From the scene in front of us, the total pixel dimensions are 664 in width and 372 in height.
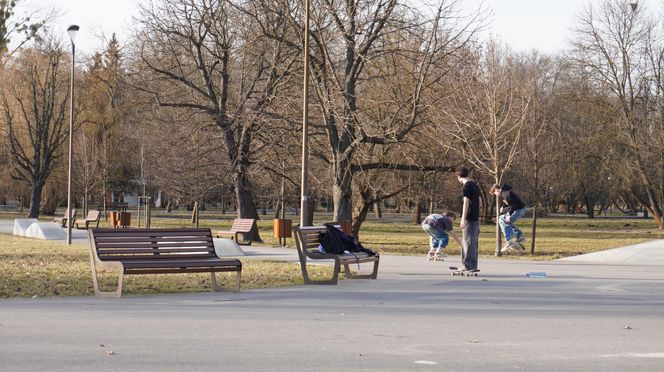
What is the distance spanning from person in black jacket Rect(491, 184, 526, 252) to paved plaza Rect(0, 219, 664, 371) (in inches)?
403

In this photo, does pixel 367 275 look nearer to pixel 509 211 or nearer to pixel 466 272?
pixel 466 272

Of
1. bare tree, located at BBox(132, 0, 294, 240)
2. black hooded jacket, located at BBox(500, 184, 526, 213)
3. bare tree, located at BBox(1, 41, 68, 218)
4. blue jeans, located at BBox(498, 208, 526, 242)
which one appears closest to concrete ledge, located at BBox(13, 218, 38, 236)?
bare tree, located at BBox(132, 0, 294, 240)

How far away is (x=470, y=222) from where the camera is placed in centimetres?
1661

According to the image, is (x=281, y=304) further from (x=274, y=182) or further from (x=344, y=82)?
(x=274, y=182)

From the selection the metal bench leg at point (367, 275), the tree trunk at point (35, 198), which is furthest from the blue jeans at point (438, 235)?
the tree trunk at point (35, 198)

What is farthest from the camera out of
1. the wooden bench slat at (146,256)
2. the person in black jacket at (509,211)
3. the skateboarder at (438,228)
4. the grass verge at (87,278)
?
the person in black jacket at (509,211)

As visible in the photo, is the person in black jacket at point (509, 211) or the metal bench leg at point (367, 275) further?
the person in black jacket at point (509, 211)

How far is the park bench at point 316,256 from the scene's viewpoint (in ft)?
50.9

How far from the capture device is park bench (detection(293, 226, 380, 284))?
1551 centimetres

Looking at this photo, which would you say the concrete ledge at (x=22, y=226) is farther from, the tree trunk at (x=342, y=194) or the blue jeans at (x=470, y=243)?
the blue jeans at (x=470, y=243)

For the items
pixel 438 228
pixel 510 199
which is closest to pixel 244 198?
pixel 510 199

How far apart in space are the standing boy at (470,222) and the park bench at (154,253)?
15.0ft

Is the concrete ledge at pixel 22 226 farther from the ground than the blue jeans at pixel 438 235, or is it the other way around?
the blue jeans at pixel 438 235

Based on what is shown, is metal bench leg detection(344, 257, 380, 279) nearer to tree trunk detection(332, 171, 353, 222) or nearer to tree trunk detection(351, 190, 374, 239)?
tree trunk detection(332, 171, 353, 222)
